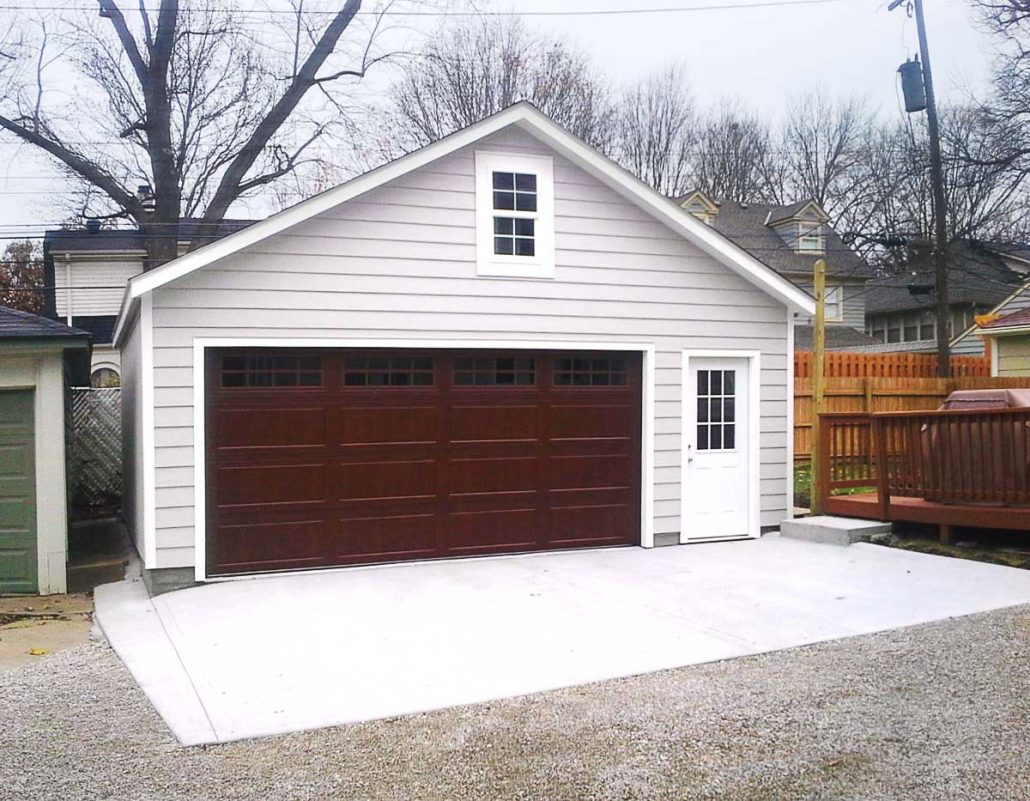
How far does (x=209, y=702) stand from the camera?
5066 millimetres

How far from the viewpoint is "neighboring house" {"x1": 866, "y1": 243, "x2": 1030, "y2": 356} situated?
2657 cm

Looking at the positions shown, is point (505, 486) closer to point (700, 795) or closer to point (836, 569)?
point (836, 569)

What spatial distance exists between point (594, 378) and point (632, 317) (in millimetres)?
759

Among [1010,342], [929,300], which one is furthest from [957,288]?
[1010,342]

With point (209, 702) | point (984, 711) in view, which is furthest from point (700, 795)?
point (209, 702)

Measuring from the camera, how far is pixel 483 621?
675cm

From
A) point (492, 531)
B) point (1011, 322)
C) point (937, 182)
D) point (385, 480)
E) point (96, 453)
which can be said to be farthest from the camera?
point (937, 182)

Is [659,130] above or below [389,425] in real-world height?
above

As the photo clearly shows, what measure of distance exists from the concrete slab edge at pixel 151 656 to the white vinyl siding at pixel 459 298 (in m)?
0.58

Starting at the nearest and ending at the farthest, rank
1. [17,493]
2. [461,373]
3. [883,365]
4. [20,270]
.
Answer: [17,493], [461,373], [883,365], [20,270]

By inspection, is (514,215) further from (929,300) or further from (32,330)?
(929,300)

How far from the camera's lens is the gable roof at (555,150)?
7941mm

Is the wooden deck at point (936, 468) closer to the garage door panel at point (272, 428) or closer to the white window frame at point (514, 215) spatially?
the white window frame at point (514, 215)

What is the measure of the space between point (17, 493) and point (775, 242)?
76.8 ft
